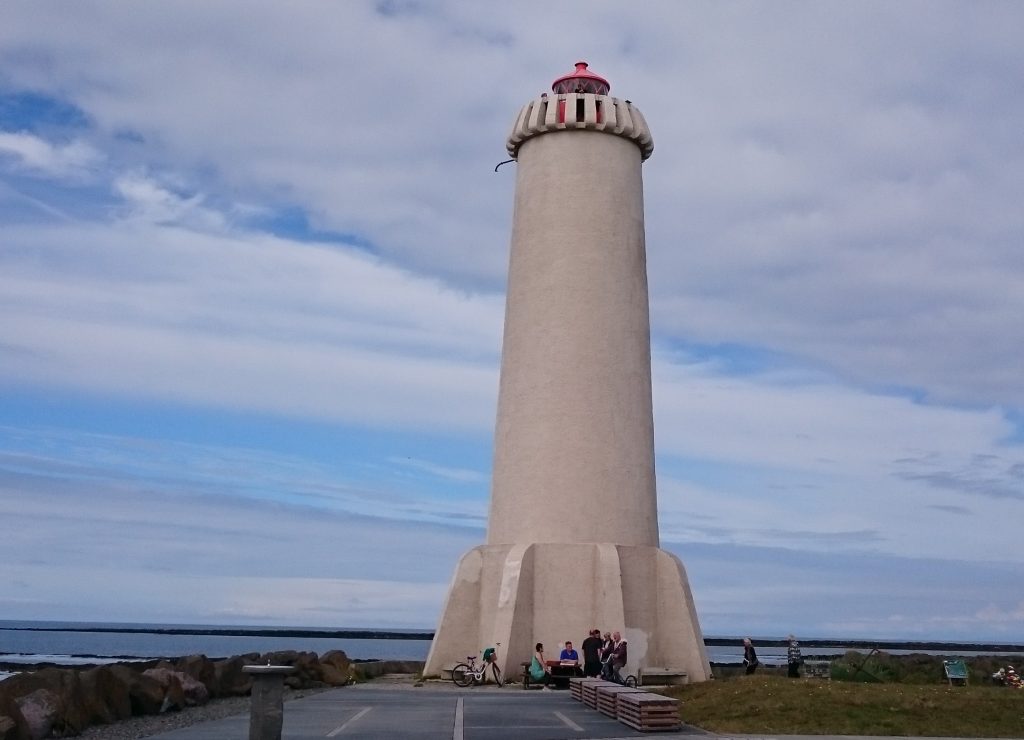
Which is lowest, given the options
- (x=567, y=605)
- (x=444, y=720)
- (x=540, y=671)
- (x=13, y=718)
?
(x=13, y=718)

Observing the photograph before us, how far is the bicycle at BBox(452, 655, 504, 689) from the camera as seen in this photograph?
21.8m

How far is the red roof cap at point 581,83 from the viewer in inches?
1038

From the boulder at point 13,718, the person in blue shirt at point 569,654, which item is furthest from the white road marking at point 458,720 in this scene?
the boulder at point 13,718

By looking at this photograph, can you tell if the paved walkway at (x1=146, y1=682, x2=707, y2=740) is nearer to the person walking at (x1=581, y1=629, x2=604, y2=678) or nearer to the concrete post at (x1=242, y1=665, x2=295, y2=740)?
the person walking at (x1=581, y1=629, x2=604, y2=678)

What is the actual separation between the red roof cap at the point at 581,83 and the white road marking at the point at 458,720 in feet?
48.5

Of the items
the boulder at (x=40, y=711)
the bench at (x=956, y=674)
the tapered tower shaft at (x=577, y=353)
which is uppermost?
the tapered tower shaft at (x=577, y=353)

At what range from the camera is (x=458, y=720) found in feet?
49.0

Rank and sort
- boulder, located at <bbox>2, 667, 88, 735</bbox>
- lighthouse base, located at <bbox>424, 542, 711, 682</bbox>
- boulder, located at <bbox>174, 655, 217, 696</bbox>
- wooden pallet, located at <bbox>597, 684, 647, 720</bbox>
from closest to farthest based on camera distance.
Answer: wooden pallet, located at <bbox>597, 684, 647, 720</bbox> < boulder, located at <bbox>2, 667, 88, 735</bbox> < boulder, located at <bbox>174, 655, 217, 696</bbox> < lighthouse base, located at <bbox>424, 542, 711, 682</bbox>

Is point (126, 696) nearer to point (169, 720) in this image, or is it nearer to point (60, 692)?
point (169, 720)

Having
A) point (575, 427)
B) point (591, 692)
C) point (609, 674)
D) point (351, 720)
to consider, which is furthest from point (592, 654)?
point (351, 720)

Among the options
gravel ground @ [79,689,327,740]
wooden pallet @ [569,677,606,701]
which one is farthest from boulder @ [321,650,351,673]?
wooden pallet @ [569,677,606,701]

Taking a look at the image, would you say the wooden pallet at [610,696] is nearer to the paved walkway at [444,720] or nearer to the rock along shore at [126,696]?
the paved walkway at [444,720]

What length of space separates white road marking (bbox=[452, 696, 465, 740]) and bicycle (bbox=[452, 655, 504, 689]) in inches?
135

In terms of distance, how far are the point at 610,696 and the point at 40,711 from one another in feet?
26.1
